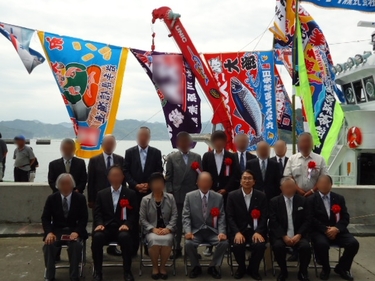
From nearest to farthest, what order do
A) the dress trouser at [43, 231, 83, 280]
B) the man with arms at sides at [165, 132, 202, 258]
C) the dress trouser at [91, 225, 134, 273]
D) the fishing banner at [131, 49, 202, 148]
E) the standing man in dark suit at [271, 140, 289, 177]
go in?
the dress trouser at [43, 231, 83, 280] → the dress trouser at [91, 225, 134, 273] → the man with arms at sides at [165, 132, 202, 258] → the standing man in dark suit at [271, 140, 289, 177] → the fishing banner at [131, 49, 202, 148]

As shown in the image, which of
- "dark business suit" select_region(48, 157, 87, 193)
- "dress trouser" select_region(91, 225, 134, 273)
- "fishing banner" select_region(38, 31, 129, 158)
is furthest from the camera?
"fishing banner" select_region(38, 31, 129, 158)

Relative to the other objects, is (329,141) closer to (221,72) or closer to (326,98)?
(326,98)

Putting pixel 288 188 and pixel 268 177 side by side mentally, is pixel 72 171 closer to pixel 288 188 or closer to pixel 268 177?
pixel 268 177

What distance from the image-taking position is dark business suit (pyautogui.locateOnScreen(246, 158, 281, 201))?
521 centimetres

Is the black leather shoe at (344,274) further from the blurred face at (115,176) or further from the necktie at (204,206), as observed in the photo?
the blurred face at (115,176)

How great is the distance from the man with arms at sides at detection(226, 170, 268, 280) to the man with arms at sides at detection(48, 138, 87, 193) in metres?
1.90

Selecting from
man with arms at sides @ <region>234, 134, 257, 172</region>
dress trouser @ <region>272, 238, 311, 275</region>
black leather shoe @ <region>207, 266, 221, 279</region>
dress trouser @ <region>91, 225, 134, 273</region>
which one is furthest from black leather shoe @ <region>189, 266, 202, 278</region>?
man with arms at sides @ <region>234, 134, 257, 172</region>

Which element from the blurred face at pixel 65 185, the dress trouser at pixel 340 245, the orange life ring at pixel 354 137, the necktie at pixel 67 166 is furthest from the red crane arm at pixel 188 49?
the orange life ring at pixel 354 137

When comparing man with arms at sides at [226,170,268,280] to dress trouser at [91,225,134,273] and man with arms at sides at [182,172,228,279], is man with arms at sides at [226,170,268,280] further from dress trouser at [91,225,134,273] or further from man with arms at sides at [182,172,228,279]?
dress trouser at [91,225,134,273]

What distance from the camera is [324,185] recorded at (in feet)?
15.7

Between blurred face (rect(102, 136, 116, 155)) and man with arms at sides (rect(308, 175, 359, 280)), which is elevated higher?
blurred face (rect(102, 136, 116, 155))

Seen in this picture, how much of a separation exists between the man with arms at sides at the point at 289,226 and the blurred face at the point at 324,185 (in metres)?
0.24

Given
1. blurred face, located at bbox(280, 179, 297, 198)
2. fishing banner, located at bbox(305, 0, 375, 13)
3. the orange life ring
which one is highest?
fishing banner, located at bbox(305, 0, 375, 13)

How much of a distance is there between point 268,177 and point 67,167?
256cm
